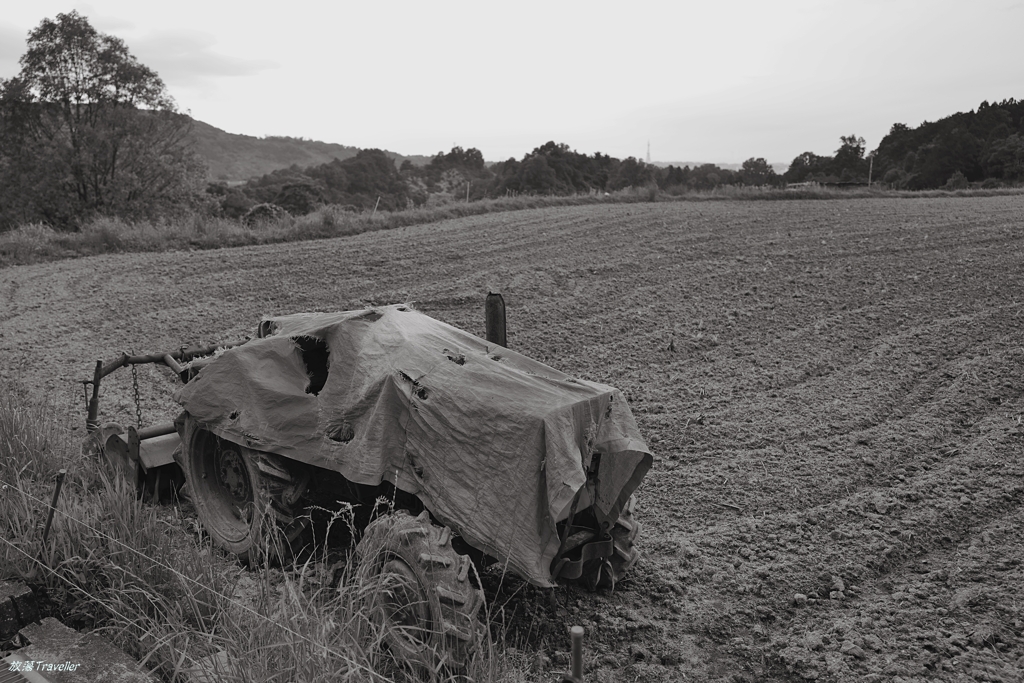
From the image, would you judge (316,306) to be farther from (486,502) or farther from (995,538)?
(995,538)

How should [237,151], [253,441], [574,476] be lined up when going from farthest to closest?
[237,151] → [253,441] → [574,476]

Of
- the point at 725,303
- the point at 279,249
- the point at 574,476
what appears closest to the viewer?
the point at 574,476

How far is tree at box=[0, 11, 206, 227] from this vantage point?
27875mm

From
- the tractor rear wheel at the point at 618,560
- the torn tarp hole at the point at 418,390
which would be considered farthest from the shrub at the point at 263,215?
the tractor rear wheel at the point at 618,560

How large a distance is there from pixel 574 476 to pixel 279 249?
12911 mm

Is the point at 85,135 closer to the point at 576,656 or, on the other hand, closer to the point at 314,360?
the point at 314,360

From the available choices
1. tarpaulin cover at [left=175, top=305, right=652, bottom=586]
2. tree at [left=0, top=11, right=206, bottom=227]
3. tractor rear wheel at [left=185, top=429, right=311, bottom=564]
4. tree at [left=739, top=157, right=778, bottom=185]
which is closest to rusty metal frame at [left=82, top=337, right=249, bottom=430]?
tractor rear wheel at [left=185, top=429, right=311, bottom=564]

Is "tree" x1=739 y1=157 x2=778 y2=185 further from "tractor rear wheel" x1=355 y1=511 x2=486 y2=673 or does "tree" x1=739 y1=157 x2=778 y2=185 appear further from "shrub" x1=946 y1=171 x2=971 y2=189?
"tractor rear wheel" x1=355 y1=511 x2=486 y2=673

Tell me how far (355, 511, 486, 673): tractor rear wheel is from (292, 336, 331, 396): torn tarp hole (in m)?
1.32

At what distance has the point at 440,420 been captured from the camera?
4.03 meters

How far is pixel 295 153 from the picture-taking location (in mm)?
128375

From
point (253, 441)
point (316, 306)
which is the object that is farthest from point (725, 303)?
point (253, 441)

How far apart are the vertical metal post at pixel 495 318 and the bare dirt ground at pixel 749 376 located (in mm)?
1717

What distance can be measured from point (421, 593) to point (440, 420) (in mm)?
861
